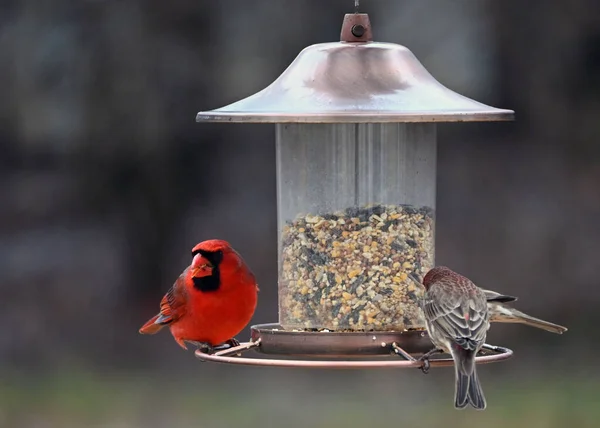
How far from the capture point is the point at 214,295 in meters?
6.11

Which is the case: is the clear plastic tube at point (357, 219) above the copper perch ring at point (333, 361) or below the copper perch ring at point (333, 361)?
above

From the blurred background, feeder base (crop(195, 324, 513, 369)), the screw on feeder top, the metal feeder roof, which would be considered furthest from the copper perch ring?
the blurred background

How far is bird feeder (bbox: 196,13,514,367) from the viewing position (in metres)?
5.55

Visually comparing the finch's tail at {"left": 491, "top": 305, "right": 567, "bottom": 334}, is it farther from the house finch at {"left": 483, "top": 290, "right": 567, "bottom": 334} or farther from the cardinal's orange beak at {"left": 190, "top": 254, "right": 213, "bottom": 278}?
the cardinal's orange beak at {"left": 190, "top": 254, "right": 213, "bottom": 278}

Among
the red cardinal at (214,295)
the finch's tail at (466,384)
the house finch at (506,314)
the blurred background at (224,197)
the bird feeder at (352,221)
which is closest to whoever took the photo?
the finch's tail at (466,384)

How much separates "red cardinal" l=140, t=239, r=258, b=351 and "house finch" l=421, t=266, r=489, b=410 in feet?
2.72

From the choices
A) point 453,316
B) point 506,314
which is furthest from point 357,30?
point 506,314

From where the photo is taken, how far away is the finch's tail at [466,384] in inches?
213

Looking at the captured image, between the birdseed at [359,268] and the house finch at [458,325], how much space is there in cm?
12

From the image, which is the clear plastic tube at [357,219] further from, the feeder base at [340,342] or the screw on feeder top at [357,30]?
the screw on feeder top at [357,30]

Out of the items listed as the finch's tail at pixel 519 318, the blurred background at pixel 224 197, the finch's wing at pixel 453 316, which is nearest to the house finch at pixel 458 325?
the finch's wing at pixel 453 316

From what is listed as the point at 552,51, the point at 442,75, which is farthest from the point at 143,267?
the point at 552,51

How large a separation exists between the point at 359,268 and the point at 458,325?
1.53ft

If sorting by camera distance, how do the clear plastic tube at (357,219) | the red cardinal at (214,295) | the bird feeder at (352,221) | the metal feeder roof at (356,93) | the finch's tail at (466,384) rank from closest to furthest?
the metal feeder roof at (356,93)
the finch's tail at (466,384)
the bird feeder at (352,221)
the clear plastic tube at (357,219)
the red cardinal at (214,295)
